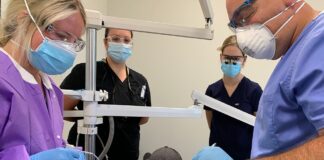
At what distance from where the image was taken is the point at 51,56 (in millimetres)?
1061

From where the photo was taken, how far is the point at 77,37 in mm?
1130

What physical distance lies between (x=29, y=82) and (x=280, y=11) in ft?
2.38

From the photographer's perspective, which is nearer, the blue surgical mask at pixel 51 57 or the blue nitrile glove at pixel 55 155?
the blue nitrile glove at pixel 55 155

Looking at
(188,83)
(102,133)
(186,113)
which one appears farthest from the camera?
(188,83)

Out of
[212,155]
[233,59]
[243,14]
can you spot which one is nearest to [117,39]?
[233,59]

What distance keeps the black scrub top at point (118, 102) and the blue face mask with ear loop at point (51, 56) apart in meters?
0.63

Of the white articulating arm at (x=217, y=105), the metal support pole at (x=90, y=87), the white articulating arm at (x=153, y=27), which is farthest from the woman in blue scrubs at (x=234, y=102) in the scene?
the metal support pole at (x=90, y=87)

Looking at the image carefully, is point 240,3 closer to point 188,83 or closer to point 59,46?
point 59,46

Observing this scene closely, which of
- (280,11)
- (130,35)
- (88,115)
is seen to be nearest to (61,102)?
(88,115)

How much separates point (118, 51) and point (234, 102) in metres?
0.74

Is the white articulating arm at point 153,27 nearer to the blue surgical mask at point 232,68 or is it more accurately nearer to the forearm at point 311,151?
the forearm at point 311,151

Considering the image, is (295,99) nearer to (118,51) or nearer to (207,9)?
(207,9)

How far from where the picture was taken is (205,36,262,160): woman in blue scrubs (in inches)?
Result: 76.6

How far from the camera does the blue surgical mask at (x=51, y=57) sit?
3.42 feet
